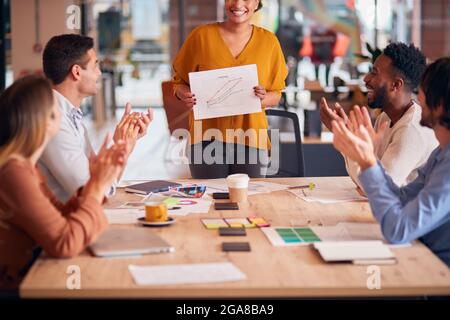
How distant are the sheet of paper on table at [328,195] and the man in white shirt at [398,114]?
0.22 feet

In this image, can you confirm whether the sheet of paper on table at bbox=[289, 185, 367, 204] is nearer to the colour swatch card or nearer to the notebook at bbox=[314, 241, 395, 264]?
the colour swatch card

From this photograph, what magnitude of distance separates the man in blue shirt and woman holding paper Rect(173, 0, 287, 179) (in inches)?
49.4

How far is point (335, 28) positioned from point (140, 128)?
394 inches

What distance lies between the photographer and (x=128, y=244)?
2.32m

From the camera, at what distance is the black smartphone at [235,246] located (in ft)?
7.65

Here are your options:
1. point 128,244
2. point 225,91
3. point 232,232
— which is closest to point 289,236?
point 232,232

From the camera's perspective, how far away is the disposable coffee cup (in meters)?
3.03

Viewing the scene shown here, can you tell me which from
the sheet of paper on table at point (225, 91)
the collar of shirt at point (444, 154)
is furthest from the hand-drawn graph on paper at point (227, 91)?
the collar of shirt at point (444, 154)

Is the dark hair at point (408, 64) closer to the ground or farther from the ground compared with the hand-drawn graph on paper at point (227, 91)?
farther from the ground

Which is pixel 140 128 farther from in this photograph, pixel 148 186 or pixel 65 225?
pixel 65 225

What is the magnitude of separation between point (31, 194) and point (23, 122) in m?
0.22

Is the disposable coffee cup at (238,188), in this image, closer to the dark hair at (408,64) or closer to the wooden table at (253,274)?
the wooden table at (253,274)

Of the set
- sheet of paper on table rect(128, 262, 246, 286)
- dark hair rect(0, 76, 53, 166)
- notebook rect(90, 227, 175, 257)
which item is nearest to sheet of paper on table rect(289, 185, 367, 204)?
notebook rect(90, 227, 175, 257)

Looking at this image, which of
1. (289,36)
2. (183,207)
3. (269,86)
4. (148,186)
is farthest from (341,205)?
(289,36)
